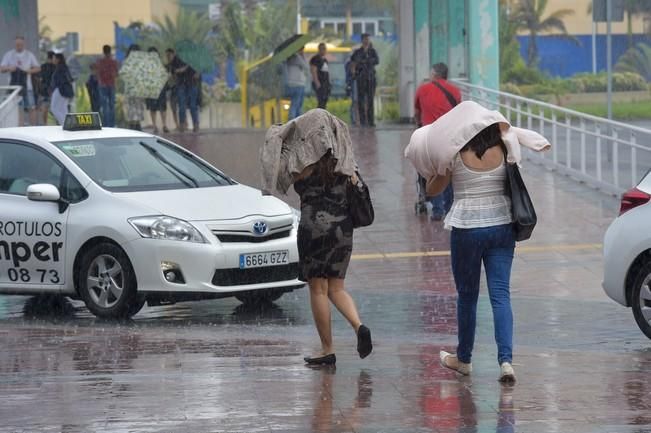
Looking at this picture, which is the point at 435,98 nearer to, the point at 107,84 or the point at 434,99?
the point at 434,99

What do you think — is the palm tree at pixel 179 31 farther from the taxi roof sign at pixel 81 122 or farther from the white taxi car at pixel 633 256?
the white taxi car at pixel 633 256

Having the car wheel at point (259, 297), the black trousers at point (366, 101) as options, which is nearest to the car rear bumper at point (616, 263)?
the car wheel at point (259, 297)

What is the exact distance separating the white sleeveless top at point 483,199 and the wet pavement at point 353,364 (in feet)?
3.08

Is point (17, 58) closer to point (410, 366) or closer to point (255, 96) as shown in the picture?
point (255, 96)

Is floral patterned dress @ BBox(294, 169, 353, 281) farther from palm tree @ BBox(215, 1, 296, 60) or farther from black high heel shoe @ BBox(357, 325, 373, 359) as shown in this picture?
palm tree @ BBox(215, 1, 296, 60)

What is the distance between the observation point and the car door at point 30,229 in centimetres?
1205

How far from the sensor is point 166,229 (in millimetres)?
11594

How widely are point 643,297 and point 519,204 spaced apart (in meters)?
1.93

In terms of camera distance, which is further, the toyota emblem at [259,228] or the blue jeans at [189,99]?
the blue jeans at [189,99]

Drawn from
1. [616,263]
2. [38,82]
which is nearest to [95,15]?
[38,82]

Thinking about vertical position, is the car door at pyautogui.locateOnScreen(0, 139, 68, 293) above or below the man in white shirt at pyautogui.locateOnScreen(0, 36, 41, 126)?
below

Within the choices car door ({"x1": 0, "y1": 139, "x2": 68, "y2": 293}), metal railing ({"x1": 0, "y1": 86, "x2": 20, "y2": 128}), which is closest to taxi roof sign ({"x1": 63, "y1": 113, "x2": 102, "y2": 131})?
car door ({"x1": 0, "y1": 139, "x2": 68, "y2": 293})

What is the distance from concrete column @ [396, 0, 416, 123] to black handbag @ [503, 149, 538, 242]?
23941mm

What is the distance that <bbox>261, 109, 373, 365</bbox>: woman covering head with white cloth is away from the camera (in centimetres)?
929
